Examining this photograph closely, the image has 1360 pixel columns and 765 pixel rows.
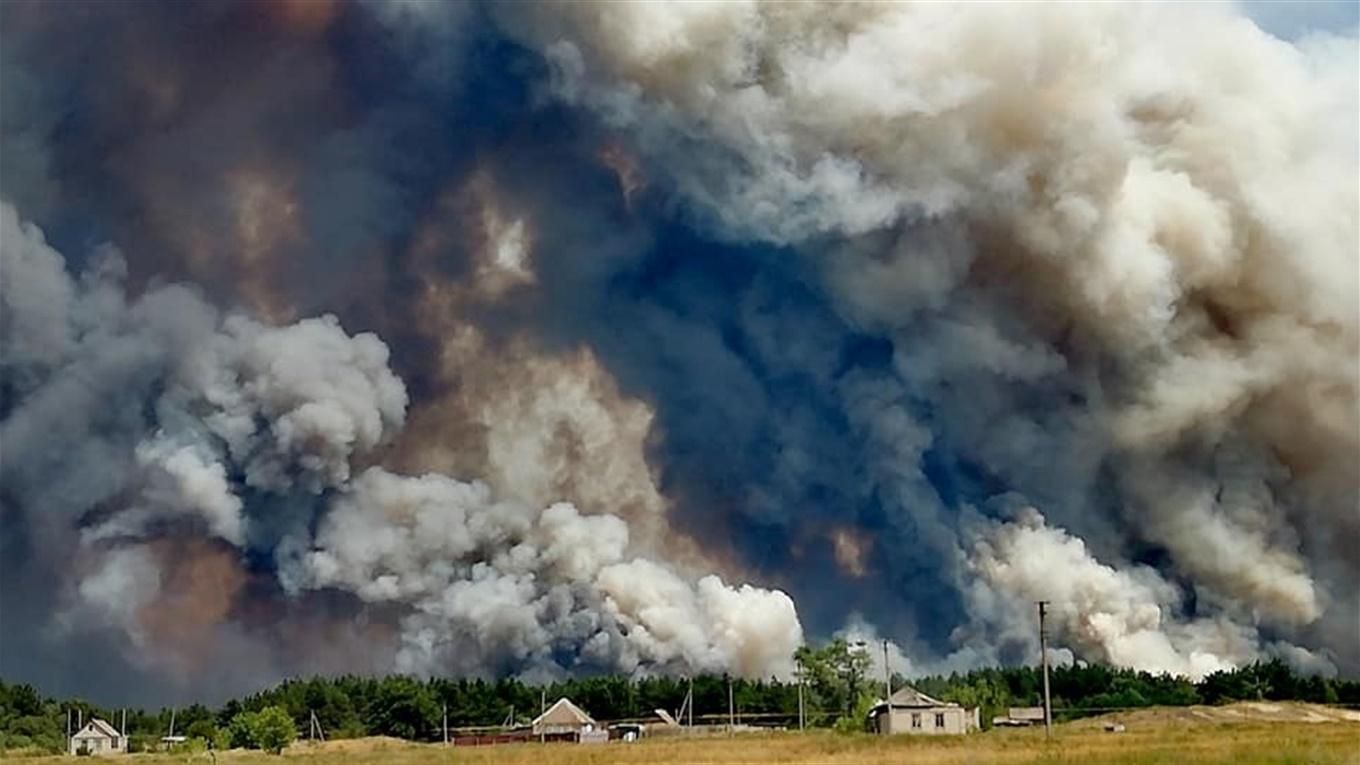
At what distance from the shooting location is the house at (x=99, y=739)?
339ft

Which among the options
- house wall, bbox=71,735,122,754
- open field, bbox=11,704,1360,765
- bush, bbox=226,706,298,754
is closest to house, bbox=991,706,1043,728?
open field, bbox=11,704,1360,765

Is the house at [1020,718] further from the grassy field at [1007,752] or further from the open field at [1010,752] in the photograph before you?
the grassy field at [1007,752]

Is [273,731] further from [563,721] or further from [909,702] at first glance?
[563,721]

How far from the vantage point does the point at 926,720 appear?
84.6 meters

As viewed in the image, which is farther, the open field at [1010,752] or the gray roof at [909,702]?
the gray roof at [909,702]

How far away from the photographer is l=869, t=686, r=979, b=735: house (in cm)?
8338

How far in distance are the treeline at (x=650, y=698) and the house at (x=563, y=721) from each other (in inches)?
316

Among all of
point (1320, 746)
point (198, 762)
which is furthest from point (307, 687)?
point (1320, 746)

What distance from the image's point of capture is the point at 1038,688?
118 meters

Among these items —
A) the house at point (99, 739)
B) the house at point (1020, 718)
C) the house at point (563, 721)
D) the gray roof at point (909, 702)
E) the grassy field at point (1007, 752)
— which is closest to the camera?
the grassy field at point (1007, 752)

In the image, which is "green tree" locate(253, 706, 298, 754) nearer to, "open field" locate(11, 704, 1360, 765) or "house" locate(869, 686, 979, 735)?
"open field" locate(11, 704, 1360, 765)

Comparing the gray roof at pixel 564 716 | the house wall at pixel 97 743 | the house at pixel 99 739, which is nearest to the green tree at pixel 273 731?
the gray roof at pixel 564 716

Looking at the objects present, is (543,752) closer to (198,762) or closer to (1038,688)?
(198,762)

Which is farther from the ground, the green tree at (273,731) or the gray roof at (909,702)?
the gray roof at (909,702)
